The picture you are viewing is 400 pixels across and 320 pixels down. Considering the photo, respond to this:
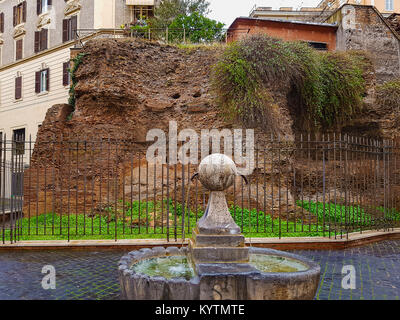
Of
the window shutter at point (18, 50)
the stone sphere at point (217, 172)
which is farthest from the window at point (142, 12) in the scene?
the stone sphere at point (217, 172)

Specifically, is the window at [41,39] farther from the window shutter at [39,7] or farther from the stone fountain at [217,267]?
the stone fountain at [217,267]

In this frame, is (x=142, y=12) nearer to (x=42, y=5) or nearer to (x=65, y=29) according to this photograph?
(x=65, y=29)

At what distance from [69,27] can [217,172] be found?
78.0 feet

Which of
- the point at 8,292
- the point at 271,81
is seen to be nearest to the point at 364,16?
the point at 271,81

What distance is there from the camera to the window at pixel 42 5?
25.8 meters

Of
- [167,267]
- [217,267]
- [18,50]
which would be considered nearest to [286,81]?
[167,267]

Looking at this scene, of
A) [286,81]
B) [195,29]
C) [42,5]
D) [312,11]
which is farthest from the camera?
[312,11]

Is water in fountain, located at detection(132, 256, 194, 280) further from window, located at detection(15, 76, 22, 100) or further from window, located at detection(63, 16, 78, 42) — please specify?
window, located at detection(15, 76, 22, 100)

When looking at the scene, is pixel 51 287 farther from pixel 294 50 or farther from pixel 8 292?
pixel 294 50

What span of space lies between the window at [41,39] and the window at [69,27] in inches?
76.3

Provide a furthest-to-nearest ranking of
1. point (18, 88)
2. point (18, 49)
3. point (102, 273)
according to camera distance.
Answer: point (18, 49)
point (18, 88)
point (102, 273)

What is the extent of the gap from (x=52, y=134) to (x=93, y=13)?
1282cm

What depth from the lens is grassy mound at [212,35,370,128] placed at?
12672 mm

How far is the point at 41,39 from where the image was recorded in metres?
25.7
